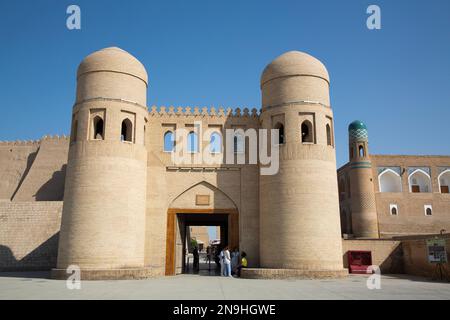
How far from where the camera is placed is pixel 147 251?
17.0 metres

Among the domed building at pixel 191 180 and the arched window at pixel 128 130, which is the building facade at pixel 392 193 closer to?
the domed building at pixel 191 180

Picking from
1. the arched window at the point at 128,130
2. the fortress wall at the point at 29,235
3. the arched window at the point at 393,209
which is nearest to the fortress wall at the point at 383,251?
the arched window at the point at 128,130

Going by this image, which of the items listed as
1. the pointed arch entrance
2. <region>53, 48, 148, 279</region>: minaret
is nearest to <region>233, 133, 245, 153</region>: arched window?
the pointed arch entrance

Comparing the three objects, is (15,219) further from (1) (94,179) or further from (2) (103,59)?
(2) (103,59)

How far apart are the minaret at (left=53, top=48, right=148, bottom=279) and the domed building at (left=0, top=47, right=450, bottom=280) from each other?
4 cm

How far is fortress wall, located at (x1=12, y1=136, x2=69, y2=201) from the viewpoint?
102ft

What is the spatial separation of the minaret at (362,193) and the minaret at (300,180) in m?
17.7

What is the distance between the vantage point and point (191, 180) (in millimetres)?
17750

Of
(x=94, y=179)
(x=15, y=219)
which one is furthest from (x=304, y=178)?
(x=15, y=219)

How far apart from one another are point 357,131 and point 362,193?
5.30 metres

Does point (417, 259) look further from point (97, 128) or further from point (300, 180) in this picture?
point (97, 128)
